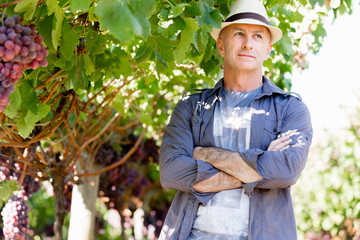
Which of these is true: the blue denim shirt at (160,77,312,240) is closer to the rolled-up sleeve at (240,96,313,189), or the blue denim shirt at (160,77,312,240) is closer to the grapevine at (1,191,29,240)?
the rolled-up sleeve at (240,96,313,189)

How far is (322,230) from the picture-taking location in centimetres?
834

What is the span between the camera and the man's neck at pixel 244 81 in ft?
9.34

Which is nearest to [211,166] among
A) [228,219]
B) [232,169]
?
[232,169]

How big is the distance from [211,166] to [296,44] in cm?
214

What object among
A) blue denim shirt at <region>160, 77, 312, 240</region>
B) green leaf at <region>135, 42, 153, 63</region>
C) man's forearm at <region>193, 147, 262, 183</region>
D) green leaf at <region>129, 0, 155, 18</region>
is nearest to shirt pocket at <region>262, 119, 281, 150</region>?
blue denim shirt at <region>160, 77, 312, 240</region>

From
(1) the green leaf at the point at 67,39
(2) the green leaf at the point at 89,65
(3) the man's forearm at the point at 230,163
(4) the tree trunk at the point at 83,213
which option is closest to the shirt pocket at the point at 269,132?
(3) the man's forearm at the point at 230,163

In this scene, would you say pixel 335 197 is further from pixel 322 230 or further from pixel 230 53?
pixel 230 53

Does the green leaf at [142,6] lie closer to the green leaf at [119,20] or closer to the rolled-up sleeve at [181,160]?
the green leaf at [119,20]

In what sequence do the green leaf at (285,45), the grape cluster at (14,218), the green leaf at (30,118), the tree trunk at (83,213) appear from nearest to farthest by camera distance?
the green leaf at (30,118)
the green leaf at (285,45)
the grape cluster at (14,218)
the tree trunk at (83,213)

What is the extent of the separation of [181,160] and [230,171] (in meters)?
0.27

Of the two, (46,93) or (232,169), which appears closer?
(232,169)

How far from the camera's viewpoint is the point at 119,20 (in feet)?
4.36

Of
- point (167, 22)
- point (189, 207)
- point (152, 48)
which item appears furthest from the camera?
point (189, 207)

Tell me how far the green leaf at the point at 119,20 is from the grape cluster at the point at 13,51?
0.33 m
